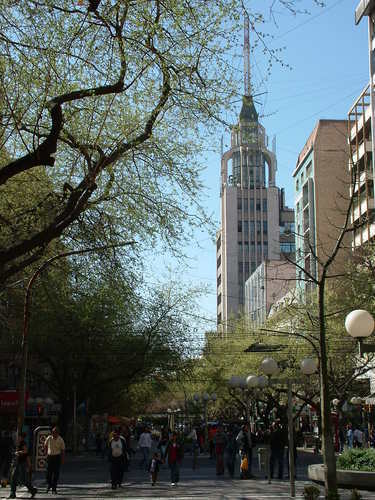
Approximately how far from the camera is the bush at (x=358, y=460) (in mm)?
18125

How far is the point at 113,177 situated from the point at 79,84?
2161 millimetres

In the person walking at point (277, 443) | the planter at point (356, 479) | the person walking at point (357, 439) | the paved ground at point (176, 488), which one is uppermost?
the person walking at point (357, 439)

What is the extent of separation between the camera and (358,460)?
Answer: 727 inches

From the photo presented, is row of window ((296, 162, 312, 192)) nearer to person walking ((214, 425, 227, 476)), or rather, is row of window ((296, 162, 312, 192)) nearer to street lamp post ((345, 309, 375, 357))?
person walking ((214, 425, 227, 476))

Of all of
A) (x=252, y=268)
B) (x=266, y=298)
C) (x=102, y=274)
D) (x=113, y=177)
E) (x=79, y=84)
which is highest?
(x=252, y=268)

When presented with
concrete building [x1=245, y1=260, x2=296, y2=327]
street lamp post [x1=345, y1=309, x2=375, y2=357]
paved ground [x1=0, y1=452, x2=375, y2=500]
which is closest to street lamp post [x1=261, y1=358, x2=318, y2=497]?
paved ground [x1=0, y1=452, x2=375, y2=500]

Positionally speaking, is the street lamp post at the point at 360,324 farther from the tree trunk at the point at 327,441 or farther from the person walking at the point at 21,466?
the person walking at the point at 21,466

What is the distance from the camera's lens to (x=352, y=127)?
60844mm

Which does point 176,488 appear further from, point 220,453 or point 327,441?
point 327,441

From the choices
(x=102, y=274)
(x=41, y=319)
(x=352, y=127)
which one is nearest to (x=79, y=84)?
(x=102, y=274)

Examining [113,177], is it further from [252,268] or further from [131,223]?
[252,268]

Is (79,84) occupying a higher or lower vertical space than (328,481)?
higher

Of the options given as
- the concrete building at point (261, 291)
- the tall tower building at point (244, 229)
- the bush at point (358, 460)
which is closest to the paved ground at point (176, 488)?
the bush at point (358, 460)

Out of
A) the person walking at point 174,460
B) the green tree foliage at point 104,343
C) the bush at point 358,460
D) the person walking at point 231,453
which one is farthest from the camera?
the green tree foliage at point 104,343
